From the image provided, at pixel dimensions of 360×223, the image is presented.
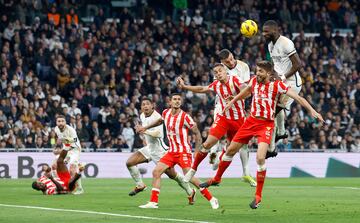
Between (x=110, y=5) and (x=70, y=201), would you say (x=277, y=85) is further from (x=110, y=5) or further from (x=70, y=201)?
(x=110, y=5)

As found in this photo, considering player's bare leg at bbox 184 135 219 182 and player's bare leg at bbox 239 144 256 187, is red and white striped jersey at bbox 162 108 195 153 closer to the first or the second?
player's bare leg at bbox 184 135 219 182

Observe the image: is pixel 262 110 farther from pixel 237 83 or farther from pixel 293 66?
pixel 237 83

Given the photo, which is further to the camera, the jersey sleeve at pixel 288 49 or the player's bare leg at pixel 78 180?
the player's bare leg at pixel 78 180

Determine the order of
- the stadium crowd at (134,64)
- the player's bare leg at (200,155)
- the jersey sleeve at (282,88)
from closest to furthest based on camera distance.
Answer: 1. the jersey sleeve at (282,88)
2. the player's bare leg at (200,155)
3. the stadium crowd at (134,64)

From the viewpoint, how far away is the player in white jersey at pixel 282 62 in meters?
18.1

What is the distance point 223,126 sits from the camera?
1892 cm

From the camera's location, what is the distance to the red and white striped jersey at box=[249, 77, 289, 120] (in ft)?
54.8

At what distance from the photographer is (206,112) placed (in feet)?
113

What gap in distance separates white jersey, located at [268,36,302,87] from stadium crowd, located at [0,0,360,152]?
524 inches

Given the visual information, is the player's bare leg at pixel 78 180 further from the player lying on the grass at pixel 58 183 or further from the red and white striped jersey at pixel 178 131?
the red and white striped jersey at pixel 178 131

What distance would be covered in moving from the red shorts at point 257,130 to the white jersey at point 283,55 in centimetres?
148

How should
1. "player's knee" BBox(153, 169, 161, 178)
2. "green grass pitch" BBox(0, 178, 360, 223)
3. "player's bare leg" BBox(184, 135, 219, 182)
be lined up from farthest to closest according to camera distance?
"player's bare leg" BBox(184, 135, 219, 182)
"player's knee" BBox(153, 169, 161, 178)
"green grass pitch" BBox(0, 178, 360, 223)

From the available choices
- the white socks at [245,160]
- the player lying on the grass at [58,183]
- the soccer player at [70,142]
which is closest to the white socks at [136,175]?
the player lying on the grass at [58,183]

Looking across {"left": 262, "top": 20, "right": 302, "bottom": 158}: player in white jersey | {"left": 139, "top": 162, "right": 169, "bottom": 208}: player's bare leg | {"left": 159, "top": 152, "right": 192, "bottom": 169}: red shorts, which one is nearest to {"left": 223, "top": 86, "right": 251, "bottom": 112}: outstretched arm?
{"left": 262, "top": 20, "right": 302, "bottom": 158}: player in white jersey
